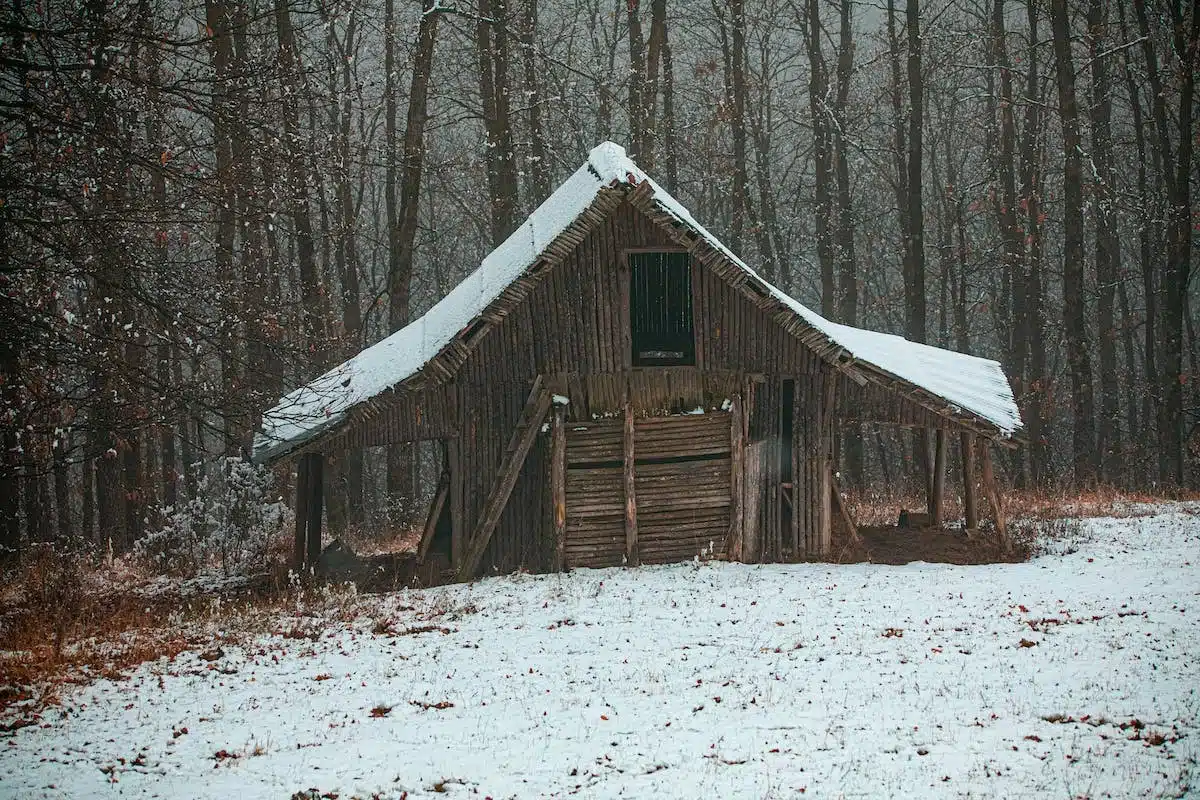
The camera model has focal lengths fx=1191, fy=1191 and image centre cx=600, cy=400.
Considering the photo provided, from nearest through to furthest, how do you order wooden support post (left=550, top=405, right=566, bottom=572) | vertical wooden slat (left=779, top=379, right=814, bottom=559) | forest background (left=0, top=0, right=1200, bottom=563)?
forest background (left=0, top=0, right=1200, bottom=563) → wooden support post (left=550, top=405, right=566, bottom=572) → vertical wooden slat (left=779, top=379, right=814, bottom=559)

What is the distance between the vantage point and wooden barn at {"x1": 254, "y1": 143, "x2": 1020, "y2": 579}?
635 inches

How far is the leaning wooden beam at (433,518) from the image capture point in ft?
54.4

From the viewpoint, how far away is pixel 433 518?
16.7 meters

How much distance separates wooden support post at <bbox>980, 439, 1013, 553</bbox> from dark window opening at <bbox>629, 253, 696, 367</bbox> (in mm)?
4612

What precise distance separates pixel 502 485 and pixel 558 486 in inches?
30.2

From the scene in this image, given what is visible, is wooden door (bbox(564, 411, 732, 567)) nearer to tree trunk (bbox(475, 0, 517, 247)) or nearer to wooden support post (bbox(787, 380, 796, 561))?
wooden support post (bbox(787, 380, 796, 561))

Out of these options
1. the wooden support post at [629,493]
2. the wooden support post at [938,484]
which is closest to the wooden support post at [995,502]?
the wooden support post at [938,484]

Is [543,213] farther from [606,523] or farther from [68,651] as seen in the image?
[68,651]

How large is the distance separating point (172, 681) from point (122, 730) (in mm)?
1467

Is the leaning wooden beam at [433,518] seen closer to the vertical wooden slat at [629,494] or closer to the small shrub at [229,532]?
the vertical wooden slat at [629,494]

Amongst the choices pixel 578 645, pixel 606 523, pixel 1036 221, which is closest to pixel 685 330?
pixel 606 523

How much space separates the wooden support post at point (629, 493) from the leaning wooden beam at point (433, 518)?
8.37 feet

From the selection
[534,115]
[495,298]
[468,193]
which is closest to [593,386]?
[495,298]

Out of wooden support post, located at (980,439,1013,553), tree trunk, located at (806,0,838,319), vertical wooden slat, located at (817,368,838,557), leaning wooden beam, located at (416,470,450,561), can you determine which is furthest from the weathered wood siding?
tree trunk, located at (806,0,838,319)
